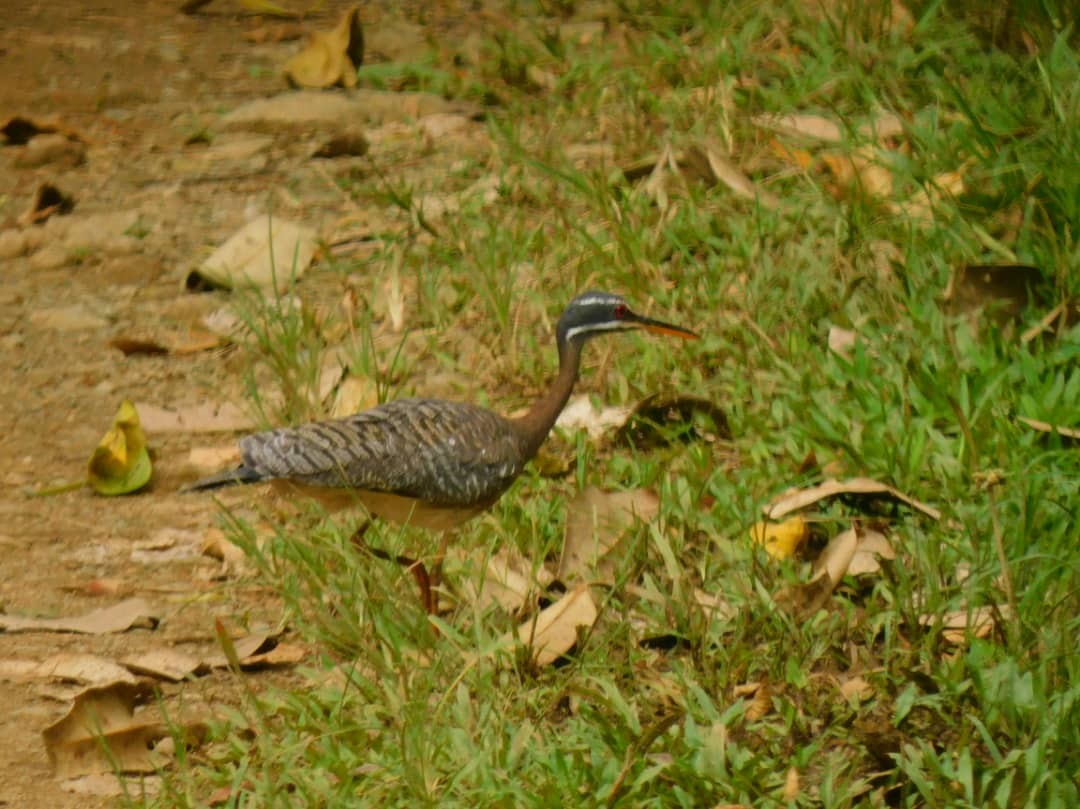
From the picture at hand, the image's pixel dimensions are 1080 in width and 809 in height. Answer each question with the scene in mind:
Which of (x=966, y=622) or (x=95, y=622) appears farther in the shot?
(x=95, y=622)

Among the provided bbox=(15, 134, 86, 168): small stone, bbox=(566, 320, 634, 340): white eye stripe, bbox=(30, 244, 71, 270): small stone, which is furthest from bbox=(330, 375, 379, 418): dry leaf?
bbox=(15, 134, 86, 168): small stone

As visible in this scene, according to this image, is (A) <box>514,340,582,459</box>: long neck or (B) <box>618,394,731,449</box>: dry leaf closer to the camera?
→ (A) <box>514,340,582,459</box>: long neck

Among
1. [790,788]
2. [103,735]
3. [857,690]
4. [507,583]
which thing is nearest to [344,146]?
[507,583]

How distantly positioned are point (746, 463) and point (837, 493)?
0.48 meters

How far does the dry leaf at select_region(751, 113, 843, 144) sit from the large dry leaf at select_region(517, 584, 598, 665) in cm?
304

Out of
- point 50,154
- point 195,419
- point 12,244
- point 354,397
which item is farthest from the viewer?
point 50,154

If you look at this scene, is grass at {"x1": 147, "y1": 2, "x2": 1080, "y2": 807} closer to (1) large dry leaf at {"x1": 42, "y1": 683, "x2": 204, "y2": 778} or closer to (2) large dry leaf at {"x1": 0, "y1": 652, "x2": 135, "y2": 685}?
(1) large dry leaf at {"x1": 42, "y1": 683, "x2": 204, "y2": 778}

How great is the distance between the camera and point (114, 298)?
6.92m

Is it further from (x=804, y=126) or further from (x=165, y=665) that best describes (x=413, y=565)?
(x=804, y=126)

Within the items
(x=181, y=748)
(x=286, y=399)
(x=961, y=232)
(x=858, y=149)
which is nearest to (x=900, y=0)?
(x=858, y=149)

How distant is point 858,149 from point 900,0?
1311mm

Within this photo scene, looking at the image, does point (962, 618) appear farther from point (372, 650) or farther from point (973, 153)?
point (973, 153)

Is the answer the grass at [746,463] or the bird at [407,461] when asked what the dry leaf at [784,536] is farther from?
the bird at [407,461]

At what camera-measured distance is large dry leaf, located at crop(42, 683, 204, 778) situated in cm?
427
